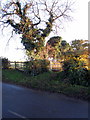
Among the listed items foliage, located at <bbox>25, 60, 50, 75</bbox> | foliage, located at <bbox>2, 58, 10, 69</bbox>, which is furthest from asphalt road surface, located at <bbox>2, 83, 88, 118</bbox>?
foliage, located at <bbox>2, 58, 10, 69</bbox>

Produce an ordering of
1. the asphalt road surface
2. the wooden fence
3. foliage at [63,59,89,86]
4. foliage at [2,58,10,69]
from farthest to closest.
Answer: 1. foliage at [2,58,10,69]
2. the wooden fence
3. foliage at [63,59,89,86]
4. the asphalt road surface

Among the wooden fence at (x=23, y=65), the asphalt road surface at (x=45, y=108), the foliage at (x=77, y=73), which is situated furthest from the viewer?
the wooden fence at (x=23, y=65)

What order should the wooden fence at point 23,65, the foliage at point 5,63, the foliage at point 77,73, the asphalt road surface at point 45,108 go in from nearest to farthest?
the asphalt road surface at point 45,108, the foliage at point 77,73, the wooden fence at point 23,65, the foliage at point 5,63

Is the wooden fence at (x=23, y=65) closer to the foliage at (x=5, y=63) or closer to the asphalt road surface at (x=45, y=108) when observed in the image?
the foliage at (x=5, y=63)

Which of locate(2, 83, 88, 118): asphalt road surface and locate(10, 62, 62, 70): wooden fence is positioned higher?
locate(10, 62, 62, 70): wooden fence

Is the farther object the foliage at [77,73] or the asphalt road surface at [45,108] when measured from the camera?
the foliage at [77,73]

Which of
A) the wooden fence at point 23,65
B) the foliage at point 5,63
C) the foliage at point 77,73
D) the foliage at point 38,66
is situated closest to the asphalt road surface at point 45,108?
the foliage at point 77,73

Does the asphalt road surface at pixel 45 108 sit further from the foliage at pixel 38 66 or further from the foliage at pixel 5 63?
the foliage at pixel 5 63

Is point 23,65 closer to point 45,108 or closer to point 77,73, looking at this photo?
point 77,73

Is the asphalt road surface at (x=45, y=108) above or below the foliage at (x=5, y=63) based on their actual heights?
below

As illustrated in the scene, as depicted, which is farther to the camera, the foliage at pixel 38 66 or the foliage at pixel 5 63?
the foliage at pixel 5 63

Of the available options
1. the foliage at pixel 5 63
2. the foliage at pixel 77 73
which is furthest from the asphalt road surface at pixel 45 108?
the foliage at pixel 5 63

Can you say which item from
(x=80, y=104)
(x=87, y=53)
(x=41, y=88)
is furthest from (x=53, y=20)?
(x=80, y=104)

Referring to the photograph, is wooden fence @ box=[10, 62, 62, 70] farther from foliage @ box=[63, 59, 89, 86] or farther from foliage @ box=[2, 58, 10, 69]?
foliage @ box=[63, 59, 89, 86]
